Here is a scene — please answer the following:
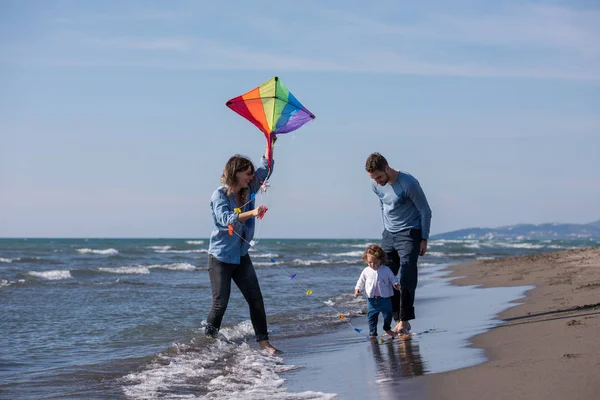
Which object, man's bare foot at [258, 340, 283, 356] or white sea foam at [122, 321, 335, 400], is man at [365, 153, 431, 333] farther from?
white sea foam at [122, 321, 335, 400]

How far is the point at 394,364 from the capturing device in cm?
544

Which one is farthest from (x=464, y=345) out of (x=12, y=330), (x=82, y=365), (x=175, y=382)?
(x=12, y=330)

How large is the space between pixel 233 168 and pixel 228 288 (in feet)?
3.78

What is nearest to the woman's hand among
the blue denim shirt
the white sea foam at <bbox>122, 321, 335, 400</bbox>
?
the blue denim shirt

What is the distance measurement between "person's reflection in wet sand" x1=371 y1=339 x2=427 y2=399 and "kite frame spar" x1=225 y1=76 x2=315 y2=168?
2.10 metres

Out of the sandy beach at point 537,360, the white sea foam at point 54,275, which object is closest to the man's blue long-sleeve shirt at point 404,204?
the sandy beach at point 537,360

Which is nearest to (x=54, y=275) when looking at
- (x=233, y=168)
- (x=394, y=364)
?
(x=233, y=168)

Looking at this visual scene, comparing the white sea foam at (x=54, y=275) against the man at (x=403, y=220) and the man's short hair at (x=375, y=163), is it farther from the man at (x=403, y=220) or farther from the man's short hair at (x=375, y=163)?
the man's short hair at (x=375, y=163)

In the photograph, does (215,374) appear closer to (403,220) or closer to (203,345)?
(203,345)

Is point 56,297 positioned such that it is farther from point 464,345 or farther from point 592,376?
point 592,376

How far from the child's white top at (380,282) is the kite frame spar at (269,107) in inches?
63.3

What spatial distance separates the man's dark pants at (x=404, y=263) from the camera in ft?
23.3

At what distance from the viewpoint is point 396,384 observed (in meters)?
4.64

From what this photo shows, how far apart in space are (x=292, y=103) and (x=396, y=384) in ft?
10.3
